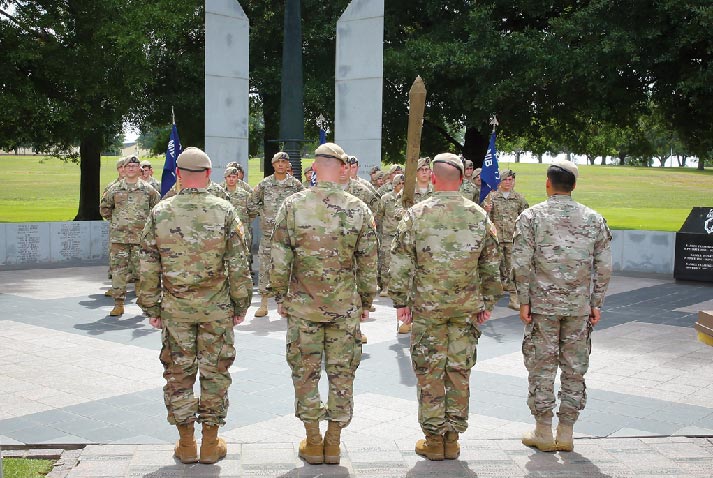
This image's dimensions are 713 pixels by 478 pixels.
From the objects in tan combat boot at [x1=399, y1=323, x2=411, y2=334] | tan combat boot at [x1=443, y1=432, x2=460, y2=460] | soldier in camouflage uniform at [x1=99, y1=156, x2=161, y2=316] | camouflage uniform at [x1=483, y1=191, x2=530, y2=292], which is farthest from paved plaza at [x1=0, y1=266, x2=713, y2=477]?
camouflage uniform at [x1=483, y1=191, x2=530, y2=292]

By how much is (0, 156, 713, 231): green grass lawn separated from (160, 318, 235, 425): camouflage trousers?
22.7 meters

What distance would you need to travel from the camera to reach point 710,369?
8023 millimetres

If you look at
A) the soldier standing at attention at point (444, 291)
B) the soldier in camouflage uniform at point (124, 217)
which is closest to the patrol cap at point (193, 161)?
the soldier standing at attention at point (444, 291)

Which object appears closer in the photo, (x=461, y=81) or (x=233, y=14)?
(x=233, y=14)

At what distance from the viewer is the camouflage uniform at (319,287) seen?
518 centimetres

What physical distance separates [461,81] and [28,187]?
96.0ft

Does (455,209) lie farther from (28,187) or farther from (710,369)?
(28,187)

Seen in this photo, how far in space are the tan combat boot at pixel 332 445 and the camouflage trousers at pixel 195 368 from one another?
724 millimetres

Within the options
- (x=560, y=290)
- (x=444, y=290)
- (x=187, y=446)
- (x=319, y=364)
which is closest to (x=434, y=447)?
(x=319, y=364)

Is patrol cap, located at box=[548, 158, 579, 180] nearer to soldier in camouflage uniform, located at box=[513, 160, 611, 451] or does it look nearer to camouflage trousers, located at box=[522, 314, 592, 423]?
soldier in camouflage uniform, located at box=[513, 160, 611, 451]

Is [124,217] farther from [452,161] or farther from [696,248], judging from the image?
[696,248]

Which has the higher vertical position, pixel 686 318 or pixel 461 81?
Answer: pixel 461 81

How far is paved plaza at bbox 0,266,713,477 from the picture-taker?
5.15 metres

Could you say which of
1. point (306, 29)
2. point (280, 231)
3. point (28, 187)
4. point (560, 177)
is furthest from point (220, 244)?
point (28, 187)
